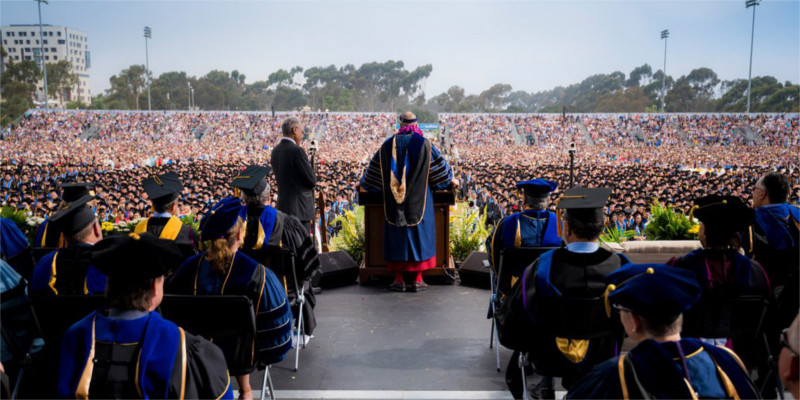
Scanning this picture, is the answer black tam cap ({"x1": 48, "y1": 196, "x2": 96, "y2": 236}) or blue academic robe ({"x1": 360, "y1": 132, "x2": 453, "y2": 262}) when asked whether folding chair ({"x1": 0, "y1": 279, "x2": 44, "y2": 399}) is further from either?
blue academic robe ({"x1": 360, "y1": 132, "x2": 453, "y2": 262})

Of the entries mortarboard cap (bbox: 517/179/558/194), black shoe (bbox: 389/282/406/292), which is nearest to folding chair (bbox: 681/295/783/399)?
mortarboard cap (bbox: 517/179/558/194)

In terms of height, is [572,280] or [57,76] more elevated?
[57,76]

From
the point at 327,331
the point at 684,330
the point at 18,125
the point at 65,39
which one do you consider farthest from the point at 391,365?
the point at 65,39

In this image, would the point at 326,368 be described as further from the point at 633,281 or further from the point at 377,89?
the point at 377,89

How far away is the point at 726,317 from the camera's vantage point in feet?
9.93

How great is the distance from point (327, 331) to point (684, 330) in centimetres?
287

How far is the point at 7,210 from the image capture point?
20.8 feet

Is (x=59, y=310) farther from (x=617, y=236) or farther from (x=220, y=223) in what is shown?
(x=617, y=236)

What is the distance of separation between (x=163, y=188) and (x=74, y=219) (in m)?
1.05

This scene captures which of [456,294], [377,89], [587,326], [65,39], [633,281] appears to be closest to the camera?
[633,281]

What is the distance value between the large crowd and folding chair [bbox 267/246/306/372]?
52.5ft

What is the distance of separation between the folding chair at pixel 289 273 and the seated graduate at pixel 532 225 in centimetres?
150

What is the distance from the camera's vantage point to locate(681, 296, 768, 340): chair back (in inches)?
118

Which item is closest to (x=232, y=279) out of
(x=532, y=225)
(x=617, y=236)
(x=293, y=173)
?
(x=532, y=225)
